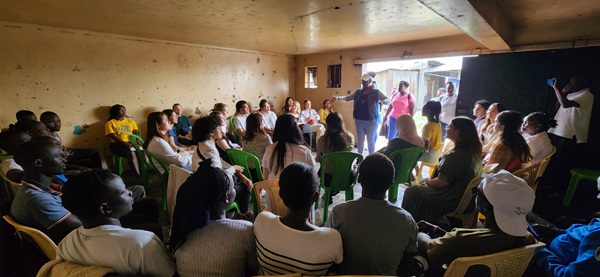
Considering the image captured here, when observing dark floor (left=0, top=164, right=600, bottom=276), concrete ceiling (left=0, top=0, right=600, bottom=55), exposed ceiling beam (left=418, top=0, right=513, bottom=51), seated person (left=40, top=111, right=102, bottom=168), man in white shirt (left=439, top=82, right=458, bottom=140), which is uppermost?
concrete ceiling (left=0, top=0, right=600, bottom=55)

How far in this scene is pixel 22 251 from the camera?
155 centimetres

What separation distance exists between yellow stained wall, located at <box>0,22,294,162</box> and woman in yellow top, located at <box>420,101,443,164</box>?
4.39 metres

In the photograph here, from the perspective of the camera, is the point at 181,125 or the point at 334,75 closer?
the point at 181,125

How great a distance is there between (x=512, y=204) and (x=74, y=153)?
5111 mm

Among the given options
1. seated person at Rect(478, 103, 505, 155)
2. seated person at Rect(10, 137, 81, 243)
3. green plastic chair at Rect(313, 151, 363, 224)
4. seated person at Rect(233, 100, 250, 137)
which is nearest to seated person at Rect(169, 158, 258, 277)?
seated person at Rect(10, 137, 81, 243)

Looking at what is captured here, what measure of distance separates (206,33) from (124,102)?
199 cm

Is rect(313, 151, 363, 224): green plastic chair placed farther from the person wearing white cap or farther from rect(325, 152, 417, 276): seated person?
the person wearing white cap

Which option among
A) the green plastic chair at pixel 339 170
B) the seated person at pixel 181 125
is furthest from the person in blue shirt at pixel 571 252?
the seated person at pixel 181 125

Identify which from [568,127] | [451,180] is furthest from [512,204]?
[568,127]

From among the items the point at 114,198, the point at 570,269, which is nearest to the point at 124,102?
the point at 114,198

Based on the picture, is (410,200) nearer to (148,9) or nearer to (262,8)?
(262,8)

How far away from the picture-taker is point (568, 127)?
345cm

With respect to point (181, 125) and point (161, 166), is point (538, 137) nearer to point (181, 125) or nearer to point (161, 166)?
point (161, 166)

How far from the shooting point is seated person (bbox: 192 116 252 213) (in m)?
2.35
